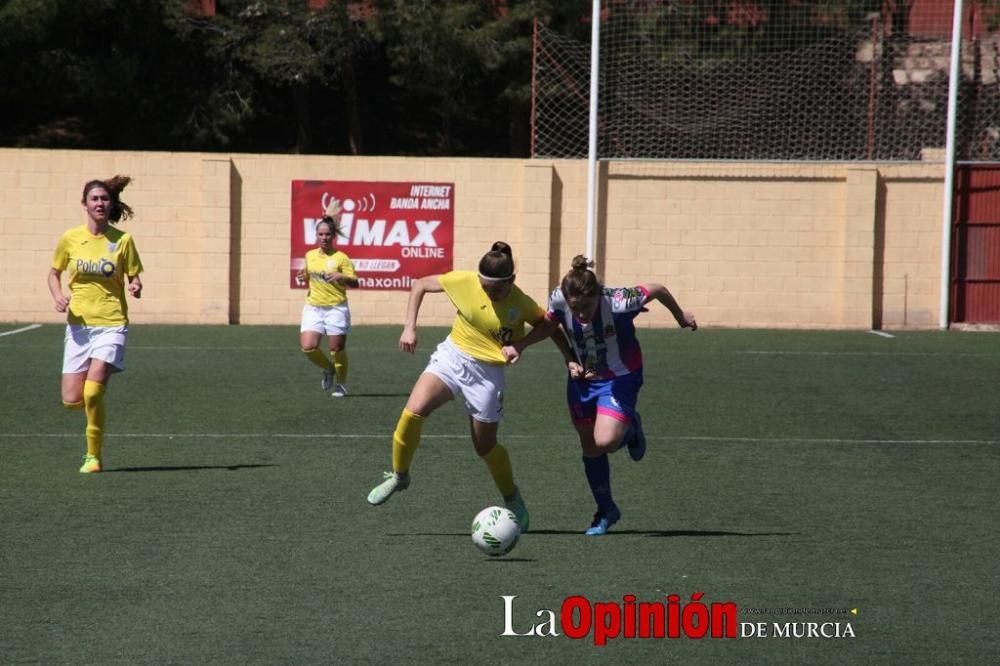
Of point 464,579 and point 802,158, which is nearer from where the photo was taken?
point 464,579

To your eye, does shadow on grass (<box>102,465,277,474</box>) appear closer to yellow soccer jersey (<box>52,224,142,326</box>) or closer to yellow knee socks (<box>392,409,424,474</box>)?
yellow soccer jersey (<box>52,224,142,326</box>)

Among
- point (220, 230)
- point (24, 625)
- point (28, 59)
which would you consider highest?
point (28, 59)

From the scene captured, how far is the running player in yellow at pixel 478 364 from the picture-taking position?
848 centimetres

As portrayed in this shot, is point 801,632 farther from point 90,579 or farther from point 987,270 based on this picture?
point 987,270

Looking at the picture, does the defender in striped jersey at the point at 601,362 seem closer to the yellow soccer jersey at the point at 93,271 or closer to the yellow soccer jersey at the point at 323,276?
the yellow soccer jersey at the point at 93,271

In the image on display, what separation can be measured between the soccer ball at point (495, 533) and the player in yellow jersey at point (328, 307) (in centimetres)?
772

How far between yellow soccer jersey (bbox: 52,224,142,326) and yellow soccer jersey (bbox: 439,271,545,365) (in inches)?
124

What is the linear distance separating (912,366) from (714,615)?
486 inches

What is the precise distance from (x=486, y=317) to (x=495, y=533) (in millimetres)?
1382

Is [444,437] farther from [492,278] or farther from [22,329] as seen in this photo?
[22,329]

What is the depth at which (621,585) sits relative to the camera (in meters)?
7.16

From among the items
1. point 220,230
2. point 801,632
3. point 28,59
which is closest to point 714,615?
point 801,632

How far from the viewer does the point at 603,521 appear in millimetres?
8570

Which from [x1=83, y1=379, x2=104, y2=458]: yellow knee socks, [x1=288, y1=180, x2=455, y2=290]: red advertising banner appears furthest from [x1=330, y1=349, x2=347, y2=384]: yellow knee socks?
[x1=288, y1=180, x2=455, y2=290]: red advertising banner
